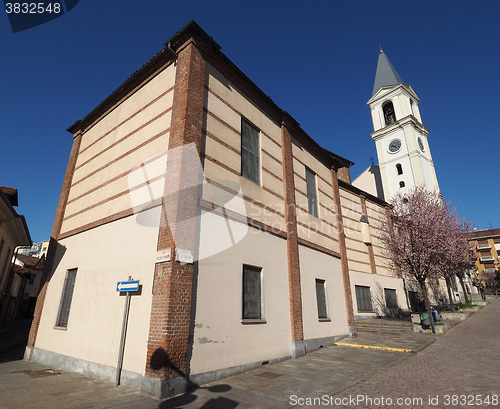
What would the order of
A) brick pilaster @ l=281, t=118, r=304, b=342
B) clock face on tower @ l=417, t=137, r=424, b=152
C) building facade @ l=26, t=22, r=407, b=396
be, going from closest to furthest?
building facade @ l=26, t=22, r=407, b=396
brick pilaster @ l=281, t=118, r=304, b=342
clock face on tower @ l=417, t=137, r=424, b=152

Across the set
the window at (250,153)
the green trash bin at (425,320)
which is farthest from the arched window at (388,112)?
the window at (250,153)

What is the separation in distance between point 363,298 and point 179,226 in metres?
15.9

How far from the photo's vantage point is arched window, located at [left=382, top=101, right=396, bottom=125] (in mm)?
38850

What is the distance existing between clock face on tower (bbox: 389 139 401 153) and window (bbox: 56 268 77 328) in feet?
124

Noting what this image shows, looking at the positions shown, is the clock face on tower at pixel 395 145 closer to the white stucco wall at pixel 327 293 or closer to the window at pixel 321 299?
the white stucco wall at pixel 327 293

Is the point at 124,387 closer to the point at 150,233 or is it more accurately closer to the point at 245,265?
the point at 150,233

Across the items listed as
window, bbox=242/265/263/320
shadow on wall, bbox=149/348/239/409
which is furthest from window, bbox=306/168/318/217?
shadow on wall, bbox=149/348/239/409

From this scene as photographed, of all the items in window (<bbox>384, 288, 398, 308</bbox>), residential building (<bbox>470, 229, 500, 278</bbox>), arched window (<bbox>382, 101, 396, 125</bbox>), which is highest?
arched window (<bbox>382, 101, 396, 125</bbox>)

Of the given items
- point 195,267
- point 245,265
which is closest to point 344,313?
point 245,265

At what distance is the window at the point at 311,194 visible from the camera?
520 inches

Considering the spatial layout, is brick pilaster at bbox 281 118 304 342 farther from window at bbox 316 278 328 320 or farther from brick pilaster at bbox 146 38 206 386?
brick pilaster at bbox 146 38 206 386

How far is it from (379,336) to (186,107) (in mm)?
13054

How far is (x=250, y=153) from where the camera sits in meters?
10.2

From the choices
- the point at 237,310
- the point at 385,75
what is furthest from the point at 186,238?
the point at 385,75
